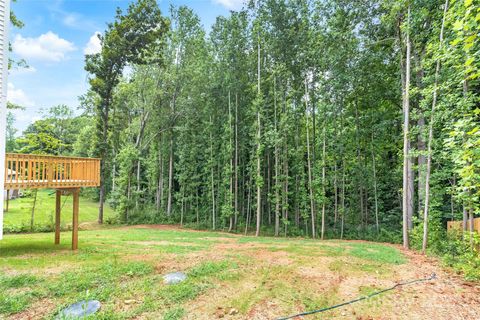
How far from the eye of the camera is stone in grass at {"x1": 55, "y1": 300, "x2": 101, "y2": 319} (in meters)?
3.28

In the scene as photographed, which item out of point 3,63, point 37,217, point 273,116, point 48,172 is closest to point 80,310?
point 3,63

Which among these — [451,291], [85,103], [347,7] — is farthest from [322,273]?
[85,103]

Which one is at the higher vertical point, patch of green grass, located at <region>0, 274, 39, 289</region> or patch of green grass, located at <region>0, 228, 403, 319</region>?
patch of green grass, located at <region>0, 274, 39, 289</region>

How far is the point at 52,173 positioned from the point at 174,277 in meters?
4.68

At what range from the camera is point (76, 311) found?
11.2 ft

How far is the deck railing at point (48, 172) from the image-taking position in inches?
233

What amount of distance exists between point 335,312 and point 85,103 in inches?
769

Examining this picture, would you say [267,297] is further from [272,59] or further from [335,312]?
[272,59]

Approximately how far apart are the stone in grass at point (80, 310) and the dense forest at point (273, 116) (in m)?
8.64

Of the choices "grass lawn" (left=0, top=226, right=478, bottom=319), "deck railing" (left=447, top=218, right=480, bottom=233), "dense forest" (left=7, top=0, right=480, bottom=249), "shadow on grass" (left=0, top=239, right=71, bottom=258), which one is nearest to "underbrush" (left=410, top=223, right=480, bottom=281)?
"deck railing" (left=447, top=218, right=480, bottom=233)

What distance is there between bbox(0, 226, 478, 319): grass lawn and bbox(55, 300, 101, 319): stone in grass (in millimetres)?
119

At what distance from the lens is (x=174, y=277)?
15.1 feet

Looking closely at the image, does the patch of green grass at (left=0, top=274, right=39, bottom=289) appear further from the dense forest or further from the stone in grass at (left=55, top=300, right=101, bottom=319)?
the dense forest

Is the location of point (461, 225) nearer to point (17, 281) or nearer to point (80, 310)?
point (80, 310)
